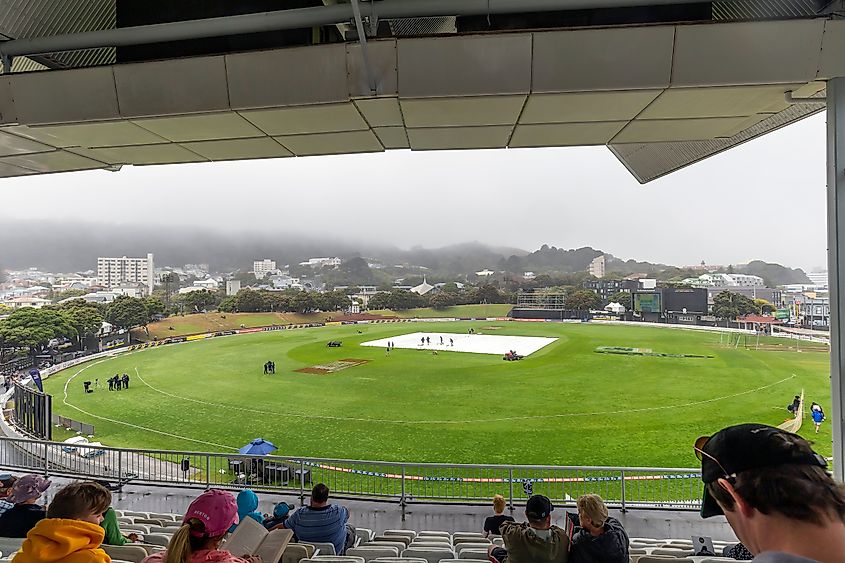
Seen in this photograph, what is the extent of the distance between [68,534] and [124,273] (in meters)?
85.6

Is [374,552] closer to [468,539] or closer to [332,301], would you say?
[468,539]

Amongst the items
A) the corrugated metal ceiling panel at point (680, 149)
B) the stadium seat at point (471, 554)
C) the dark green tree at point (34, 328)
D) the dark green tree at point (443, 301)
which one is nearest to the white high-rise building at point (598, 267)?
the dark green tree at point (443, 301)

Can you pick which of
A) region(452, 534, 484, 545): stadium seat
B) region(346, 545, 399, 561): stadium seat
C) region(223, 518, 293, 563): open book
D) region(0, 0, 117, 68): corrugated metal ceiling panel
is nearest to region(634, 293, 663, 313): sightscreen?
region(452, 534, 484, 545): stadium seat

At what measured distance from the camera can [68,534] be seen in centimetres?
171

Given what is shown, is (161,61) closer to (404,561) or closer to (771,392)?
(404,561)

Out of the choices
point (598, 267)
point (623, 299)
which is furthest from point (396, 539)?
point (598, 267)

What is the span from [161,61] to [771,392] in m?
49.9

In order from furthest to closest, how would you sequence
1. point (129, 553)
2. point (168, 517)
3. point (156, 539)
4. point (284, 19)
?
point (168, 517)
point (284, 19)
point (156, 539)
point (129, 553)

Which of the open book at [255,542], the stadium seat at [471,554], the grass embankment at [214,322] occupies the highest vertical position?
the open book at [255,542]

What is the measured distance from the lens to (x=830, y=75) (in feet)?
12.4

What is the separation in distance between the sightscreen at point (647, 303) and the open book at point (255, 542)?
79.3 metres

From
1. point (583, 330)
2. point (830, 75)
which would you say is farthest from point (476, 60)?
point (583, 330)

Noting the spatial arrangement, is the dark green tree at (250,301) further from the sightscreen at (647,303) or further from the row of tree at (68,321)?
the sightscreen at (647,303)

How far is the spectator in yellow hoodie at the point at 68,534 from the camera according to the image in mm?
1680
